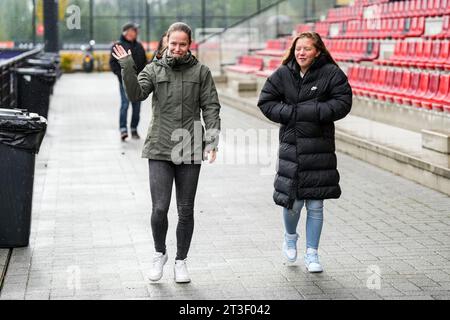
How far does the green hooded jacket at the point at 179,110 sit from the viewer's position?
6.73 meters

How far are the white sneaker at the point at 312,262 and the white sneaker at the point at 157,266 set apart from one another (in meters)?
1.03

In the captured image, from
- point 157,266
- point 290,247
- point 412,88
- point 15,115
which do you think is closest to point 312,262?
point 290,247

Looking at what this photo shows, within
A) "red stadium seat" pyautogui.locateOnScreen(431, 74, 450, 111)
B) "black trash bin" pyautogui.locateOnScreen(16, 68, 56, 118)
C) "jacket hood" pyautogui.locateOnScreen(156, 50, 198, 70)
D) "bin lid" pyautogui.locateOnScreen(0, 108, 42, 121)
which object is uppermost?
"jacket hood" pyautogui.locateOnScreen(156, 50, 198, 70)

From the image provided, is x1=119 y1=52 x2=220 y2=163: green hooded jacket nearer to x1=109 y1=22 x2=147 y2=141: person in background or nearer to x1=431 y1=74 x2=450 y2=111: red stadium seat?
x1=431 y1=74 x2=450 y2=111: red stadium seat

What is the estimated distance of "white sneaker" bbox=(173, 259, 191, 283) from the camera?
6.85 metres

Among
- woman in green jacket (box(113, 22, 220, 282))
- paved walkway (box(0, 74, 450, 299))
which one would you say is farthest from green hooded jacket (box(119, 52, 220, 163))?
paved walkway (box(0, 74, 450, 299))

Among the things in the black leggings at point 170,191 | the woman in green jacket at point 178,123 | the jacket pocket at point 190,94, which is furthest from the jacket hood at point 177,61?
the black leggings at point 170,191

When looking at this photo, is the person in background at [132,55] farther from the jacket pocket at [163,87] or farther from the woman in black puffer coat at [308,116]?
the jacket pocket at [163,87]

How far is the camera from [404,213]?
9578 millimetres

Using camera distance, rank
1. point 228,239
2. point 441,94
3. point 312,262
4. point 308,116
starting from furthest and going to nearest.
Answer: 1. point 441,94
2. point 228,239
3. point 312,262
4. point 308,116

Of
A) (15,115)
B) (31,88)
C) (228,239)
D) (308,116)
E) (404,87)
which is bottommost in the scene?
(228,239)

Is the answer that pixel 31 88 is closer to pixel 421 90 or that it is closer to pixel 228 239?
pixel 421 90

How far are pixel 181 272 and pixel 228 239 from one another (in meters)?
1.57

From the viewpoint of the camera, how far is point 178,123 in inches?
265
